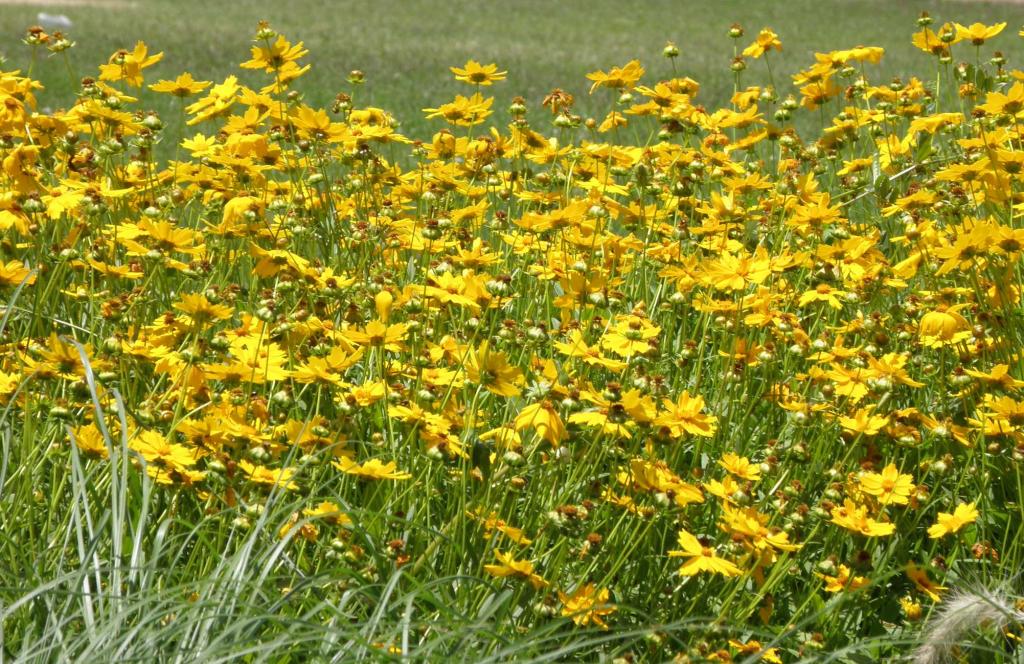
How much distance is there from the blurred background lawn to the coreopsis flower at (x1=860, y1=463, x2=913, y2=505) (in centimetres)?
692

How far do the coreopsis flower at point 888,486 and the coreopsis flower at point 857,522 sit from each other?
4cm

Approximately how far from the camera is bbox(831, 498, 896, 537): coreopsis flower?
217 cm

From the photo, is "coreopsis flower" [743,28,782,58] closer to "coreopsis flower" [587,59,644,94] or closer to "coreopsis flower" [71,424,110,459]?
"coreopsis flower" [587,59,644,94]

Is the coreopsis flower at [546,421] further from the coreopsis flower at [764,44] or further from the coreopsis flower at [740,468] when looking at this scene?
the coreopsis flower at [764,44]

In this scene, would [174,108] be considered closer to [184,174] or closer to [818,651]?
[184,174]

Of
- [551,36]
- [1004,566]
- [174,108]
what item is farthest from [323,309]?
[551,36]

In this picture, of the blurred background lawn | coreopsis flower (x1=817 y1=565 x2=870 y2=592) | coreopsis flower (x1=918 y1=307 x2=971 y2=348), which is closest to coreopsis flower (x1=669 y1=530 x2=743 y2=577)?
coreopsis flower (x1=817 y1=565 x2=870 y2=592)

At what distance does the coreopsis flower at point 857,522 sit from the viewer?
2168 mm

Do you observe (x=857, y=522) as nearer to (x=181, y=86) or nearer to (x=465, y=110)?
(x=465, y=110)

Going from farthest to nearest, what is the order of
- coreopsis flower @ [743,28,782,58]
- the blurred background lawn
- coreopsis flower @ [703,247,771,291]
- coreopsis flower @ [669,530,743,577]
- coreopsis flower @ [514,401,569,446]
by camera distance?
1. the blurred background lawn
2. coreopsis flower @ [743,28,782,58]
3. coreopsis flower @ [703,247,771,291]
4. coreopsis flower @ [514,401,569,446]
5. coreopsis flower @ [669,530,743,577]

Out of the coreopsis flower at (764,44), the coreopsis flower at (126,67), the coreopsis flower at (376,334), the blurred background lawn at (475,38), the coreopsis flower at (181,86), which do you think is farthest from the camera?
the blurred background lawn at (475,38)

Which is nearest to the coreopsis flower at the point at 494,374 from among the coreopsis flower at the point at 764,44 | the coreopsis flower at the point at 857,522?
the coreopsis flower at the point at 857,522

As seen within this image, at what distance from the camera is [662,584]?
7.91 ft

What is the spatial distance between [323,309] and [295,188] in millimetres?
681
